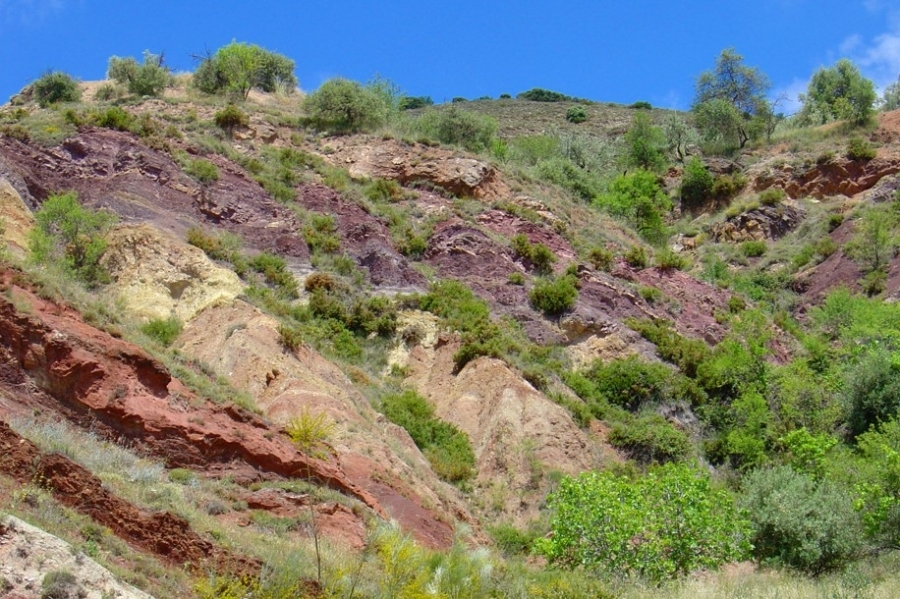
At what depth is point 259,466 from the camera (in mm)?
13664

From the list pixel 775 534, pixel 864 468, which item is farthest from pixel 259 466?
pixel 864 468

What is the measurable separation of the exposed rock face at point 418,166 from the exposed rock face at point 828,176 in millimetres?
17360

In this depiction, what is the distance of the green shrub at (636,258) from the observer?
1340 inches

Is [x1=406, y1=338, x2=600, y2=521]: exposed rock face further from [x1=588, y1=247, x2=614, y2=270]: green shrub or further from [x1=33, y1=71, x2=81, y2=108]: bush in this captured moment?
[x1=33, y1=71, x2=81, y2=108]: bush

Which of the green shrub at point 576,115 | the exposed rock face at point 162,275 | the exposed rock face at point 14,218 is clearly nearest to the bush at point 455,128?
the exposed rock face at point 162,275

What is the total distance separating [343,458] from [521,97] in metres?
89.0

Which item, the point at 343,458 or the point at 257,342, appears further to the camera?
the point at 257,342

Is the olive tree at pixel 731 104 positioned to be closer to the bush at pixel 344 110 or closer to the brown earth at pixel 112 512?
the bush at pixel 344 110

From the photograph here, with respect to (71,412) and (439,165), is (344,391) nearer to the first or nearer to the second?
(71,412)

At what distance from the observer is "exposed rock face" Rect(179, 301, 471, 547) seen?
610 inches

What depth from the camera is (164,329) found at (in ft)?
67.3

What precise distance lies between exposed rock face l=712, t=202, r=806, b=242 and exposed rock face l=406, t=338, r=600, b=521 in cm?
2345

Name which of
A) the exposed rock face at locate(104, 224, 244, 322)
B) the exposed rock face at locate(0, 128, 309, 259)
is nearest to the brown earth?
the exposed rock face at locate(104, 224, 244, 322)

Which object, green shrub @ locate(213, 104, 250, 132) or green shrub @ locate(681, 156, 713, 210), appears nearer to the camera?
green shrub @ locate(213, 104, 250, 132)
